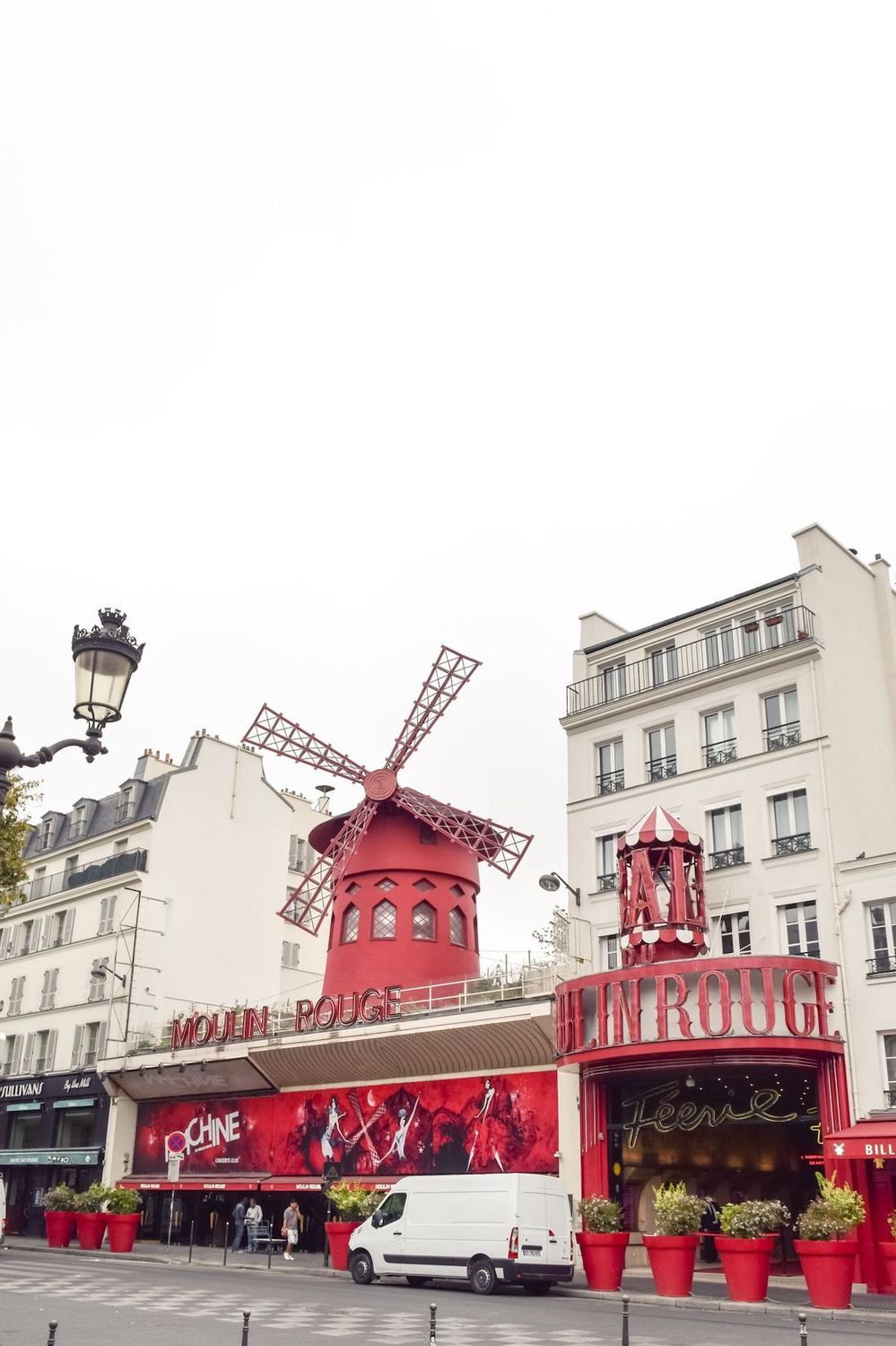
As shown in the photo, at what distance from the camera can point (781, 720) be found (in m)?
20.7

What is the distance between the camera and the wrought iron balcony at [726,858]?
20297 millimetres

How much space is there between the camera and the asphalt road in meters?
10.3

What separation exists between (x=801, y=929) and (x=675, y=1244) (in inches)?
223

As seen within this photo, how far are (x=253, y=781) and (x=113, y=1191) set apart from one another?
14.1 m

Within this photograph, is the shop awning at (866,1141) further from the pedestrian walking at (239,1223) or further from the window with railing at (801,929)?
the pedestrian walking at (239,1223)

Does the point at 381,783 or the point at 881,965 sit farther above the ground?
the point at 381,783

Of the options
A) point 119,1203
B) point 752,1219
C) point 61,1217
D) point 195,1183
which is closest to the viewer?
point 752,1219

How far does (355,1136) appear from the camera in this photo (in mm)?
24266

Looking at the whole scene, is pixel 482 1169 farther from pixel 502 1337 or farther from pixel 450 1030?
pixel 502 1337

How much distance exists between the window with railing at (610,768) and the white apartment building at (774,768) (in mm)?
34

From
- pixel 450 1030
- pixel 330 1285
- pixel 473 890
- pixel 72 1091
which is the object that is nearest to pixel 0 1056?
pixel 72 1091

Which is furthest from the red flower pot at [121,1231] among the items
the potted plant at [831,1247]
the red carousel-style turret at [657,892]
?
the potted plant at [831,1247]

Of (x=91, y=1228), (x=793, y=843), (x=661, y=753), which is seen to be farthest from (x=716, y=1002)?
(x=91, y=1228)

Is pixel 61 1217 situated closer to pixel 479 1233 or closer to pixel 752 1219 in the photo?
pixel 479 1233
